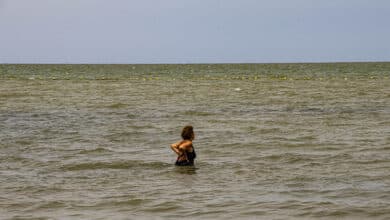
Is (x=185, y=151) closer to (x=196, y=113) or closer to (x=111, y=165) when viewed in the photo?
(x=111, y=165)

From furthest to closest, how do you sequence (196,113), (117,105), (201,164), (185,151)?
(117,105) → (196,113) → (201,164) → (185,151)

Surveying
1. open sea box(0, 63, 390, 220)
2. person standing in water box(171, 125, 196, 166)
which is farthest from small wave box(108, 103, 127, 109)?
person standing in water box(171, 125, 196, 166)

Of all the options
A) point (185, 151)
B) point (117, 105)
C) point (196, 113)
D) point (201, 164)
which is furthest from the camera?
point (117, 105)

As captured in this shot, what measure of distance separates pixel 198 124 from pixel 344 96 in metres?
13.7

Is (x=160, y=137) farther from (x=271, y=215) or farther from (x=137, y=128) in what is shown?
(x=271, y=215)

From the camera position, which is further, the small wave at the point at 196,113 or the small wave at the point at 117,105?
the small wave at the point at 117,105

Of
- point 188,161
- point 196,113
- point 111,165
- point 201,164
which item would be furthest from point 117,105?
point 188,161

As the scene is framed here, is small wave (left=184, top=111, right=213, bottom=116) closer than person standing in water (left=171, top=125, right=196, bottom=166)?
No

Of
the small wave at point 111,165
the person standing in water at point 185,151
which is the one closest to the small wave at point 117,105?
the small wave at point 111,165

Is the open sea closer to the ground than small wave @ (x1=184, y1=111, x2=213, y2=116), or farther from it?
closer to the ground

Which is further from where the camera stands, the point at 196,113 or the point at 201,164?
the point at 196,113

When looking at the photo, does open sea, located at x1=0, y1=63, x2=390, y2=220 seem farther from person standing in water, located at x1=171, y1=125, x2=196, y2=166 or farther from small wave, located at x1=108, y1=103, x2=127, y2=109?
small wave, located at x1=108, y1=103, x2=127, y2=109

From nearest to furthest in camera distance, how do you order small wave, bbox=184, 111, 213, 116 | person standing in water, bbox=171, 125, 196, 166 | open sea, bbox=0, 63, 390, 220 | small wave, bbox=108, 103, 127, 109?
open sea, bbox=0, 63, 390, 220
person standing in water, bbox=171, 125, 196, 166
small wave, bbox=184, 111, 213, 116
small wave, bbox=108, 103, 127, 109

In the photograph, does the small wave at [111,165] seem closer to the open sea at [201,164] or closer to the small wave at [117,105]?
the open sea at [201,164]
